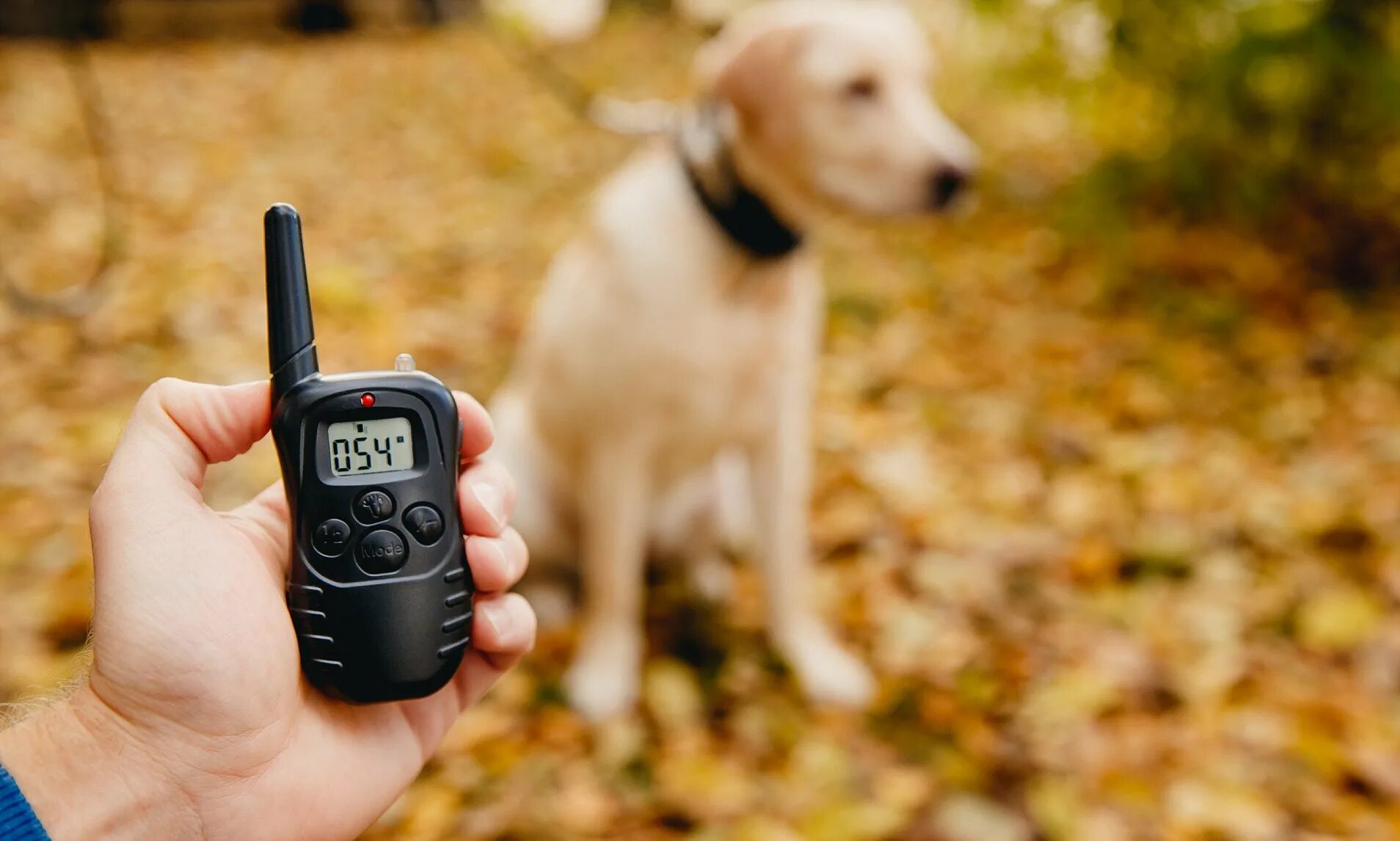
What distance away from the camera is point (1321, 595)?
2148mm

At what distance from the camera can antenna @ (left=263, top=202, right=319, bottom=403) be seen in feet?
2.87

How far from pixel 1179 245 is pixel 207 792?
3916mm

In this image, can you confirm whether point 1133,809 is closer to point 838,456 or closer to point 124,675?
point 838,456

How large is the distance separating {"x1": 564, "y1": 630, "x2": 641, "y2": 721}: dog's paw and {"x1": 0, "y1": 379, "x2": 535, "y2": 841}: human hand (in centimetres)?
96

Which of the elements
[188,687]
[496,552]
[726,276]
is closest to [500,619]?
[496,552]

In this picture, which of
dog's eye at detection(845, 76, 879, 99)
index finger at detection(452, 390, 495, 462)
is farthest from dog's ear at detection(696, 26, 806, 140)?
index finger at detection(452, 390, 495, 462)

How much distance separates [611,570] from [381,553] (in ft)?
3.33

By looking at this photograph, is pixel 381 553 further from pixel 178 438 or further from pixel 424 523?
pixel 178 438

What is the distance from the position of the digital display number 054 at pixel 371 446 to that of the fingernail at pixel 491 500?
0.09 metres

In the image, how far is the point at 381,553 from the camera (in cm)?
92

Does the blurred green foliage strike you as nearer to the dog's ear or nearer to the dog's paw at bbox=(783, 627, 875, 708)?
the dog's ear

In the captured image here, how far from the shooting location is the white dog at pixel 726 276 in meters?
1.67

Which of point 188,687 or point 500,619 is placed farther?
point 500,619

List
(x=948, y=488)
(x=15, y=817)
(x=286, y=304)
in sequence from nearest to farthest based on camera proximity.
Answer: (x=15, y=817), (x=286, y=304), (x=948, y=488)
